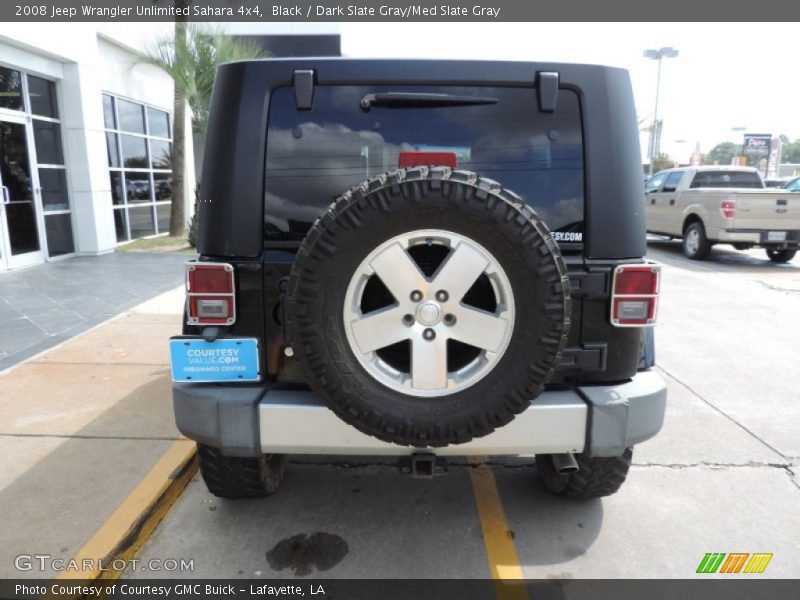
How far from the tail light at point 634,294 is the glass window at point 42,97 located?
10555mm

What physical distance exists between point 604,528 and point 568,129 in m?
1.96

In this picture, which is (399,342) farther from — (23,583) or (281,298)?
(23,583)

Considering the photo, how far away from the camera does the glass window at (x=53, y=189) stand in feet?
33.2

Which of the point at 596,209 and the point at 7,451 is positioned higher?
the point at 596,209

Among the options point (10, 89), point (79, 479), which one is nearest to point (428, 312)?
point (79, 479)

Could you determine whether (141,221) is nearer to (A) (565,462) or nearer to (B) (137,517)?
A: (B) (137,517)

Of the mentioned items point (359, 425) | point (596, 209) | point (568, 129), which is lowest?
point (359, 425)

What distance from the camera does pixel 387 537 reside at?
2.90 meters

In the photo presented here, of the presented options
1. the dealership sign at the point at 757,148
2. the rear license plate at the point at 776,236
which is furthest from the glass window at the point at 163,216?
the dealership sign at the point at 757,148

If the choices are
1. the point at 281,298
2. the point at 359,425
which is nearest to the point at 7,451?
the point at 281,298

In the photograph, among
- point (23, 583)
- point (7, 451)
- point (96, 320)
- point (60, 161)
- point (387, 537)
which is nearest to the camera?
point (23, 583)

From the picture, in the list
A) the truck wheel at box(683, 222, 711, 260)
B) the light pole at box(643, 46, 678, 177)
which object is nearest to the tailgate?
the truck wheel at box(683, 222, 711, 260)

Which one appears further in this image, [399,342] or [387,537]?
[387,537]

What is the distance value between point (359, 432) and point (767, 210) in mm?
11147
